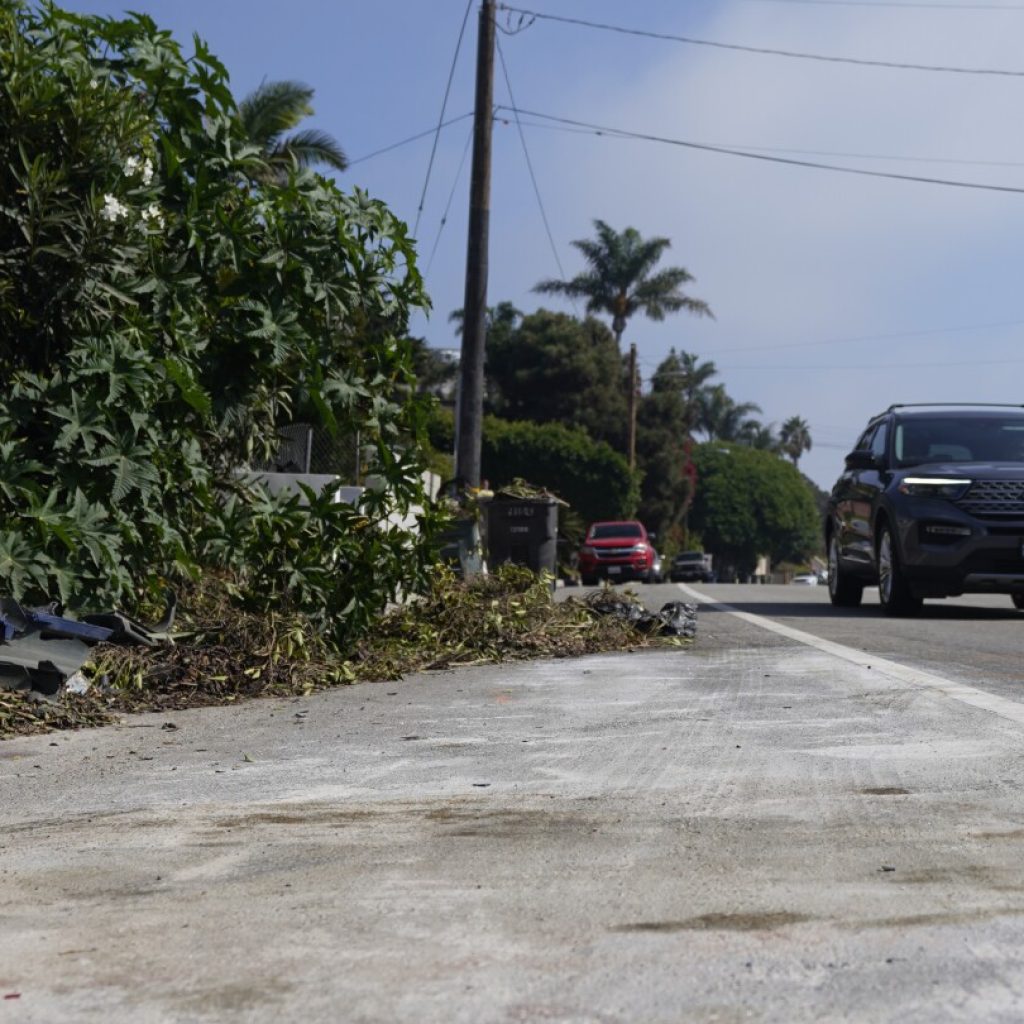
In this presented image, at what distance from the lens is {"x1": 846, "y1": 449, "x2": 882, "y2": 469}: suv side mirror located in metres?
13.7

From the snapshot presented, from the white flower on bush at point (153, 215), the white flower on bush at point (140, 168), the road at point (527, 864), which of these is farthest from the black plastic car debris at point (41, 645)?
the white flower on bush at point (140, 168)

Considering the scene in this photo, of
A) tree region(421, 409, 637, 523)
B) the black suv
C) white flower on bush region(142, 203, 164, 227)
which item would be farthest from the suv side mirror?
tree region(421, 409, 637, 523)

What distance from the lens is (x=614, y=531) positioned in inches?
1529

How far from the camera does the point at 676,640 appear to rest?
378 inches

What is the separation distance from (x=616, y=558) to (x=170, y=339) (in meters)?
30.7

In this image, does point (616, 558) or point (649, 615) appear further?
point (616, 558)

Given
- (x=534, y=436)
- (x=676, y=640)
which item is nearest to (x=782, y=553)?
(x=534, y=436)

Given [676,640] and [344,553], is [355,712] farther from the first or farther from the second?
[676,640]

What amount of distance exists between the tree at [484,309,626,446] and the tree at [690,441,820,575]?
44.4 metres

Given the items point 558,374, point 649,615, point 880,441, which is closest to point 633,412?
point 558,374

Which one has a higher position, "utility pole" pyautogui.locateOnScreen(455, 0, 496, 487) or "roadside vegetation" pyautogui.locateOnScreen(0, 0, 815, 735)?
"utility pole" pyautogui.locateOnScreen(455, 0, 496, 487)

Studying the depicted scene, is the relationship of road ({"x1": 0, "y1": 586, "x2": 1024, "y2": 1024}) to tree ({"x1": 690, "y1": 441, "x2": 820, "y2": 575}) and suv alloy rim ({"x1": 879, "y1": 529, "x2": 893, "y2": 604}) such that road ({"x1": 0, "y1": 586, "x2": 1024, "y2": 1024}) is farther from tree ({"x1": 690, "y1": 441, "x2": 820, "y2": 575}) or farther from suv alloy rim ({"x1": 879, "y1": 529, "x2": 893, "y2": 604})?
tree ({"x1": 690, "y1": 441, "x2": 820, "y2": 575})

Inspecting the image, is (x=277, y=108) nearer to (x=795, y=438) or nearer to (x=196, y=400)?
(x=196, y=400)

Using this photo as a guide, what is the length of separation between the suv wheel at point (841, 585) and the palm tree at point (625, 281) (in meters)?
48.2
